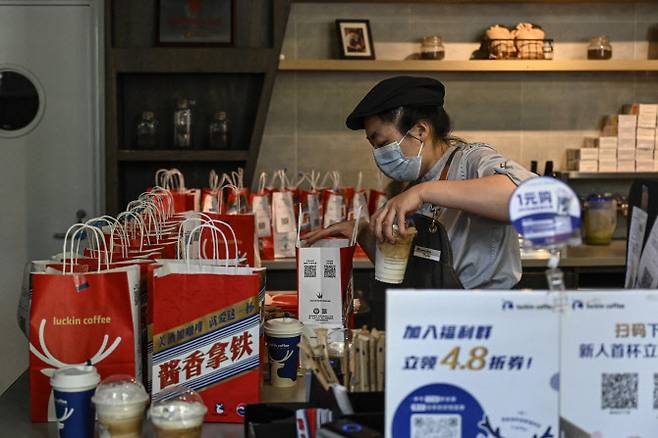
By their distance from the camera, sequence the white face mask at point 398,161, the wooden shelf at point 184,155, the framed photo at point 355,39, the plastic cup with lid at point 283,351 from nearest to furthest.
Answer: the plastic cup with lid at point 283,351 → the white face mask at point 398,161 → the wooden shelf at point 184,155 → the framed photo at point 355,39

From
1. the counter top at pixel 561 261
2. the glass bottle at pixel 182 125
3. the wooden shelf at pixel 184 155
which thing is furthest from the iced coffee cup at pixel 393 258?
the glass bottle at pixel 182 125

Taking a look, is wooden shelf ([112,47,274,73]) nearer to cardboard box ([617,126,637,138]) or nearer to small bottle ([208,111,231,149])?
small bottle ([208,111,231,149])

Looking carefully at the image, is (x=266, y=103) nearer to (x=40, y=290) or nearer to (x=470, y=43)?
(x=470, y=43)

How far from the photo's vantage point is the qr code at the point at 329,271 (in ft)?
8.01

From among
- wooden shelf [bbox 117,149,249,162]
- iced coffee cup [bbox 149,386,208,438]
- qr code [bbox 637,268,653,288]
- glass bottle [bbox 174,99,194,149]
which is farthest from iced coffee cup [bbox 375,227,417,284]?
glass bottle [bbox 174,99,194,149]

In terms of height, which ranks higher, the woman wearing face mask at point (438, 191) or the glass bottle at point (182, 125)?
the glass bottle at point (182, 125)

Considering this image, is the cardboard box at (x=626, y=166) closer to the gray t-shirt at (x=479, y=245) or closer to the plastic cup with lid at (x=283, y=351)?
the gray t-shirt at (x=479, y=245)

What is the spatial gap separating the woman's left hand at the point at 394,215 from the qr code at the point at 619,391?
36.6 inches

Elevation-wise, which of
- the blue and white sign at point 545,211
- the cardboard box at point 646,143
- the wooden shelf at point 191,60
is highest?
the wooden shelf at point 191,60

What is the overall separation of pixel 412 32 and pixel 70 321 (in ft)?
11.9

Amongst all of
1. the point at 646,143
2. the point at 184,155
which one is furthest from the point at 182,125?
the point at 646,143

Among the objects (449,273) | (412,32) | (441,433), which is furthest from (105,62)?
(441,433)

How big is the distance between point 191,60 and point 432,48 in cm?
128

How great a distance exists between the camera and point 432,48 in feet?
16.1
